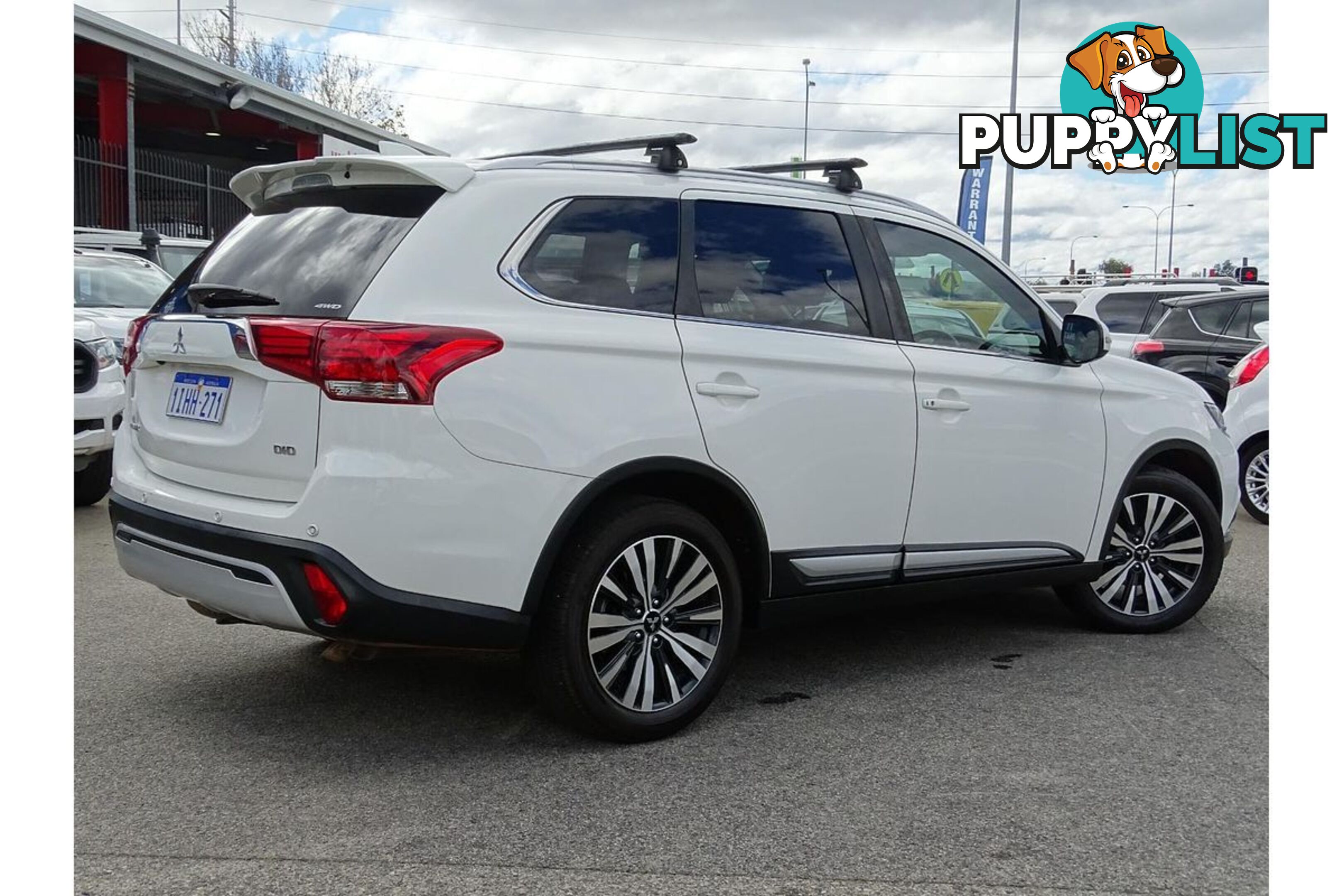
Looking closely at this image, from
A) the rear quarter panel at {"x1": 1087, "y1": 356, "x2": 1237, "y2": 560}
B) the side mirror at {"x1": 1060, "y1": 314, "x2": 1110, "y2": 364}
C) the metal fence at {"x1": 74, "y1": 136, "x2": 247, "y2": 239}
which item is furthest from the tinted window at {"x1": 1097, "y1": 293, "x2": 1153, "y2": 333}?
the metal fence at {"x1": 74, "y1": 136, "x2": 247, "y2": 239}

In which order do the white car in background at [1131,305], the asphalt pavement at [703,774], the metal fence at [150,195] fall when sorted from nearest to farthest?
the asphalt pavement at [703,774] < the white car in background at [1131,305] < the metal fence at [150,195]

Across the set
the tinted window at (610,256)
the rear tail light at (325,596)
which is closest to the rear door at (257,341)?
the rear tail light at (325,596)

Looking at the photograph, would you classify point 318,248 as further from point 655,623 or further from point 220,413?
point 655,623

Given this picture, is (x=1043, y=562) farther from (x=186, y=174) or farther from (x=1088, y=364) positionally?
(x=186, y=174)

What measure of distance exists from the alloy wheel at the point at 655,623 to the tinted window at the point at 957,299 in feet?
4.63

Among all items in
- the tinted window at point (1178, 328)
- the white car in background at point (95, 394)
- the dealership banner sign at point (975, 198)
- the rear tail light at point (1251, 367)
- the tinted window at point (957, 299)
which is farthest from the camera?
the dealership banner sign at point (975, 198)

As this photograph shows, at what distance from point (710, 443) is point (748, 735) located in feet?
3.26

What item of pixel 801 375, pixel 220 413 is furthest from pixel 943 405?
pixel 220 413

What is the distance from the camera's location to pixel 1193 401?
6242 mm

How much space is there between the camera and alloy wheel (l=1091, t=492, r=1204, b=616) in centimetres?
601

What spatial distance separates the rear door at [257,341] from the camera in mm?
3926

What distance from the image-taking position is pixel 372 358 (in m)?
3.82

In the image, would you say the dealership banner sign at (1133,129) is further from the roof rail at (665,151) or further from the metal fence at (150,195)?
the metal fence at (150,195)

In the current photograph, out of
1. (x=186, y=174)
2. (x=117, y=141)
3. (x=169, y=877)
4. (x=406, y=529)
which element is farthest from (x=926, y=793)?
(x=186, y=174)
